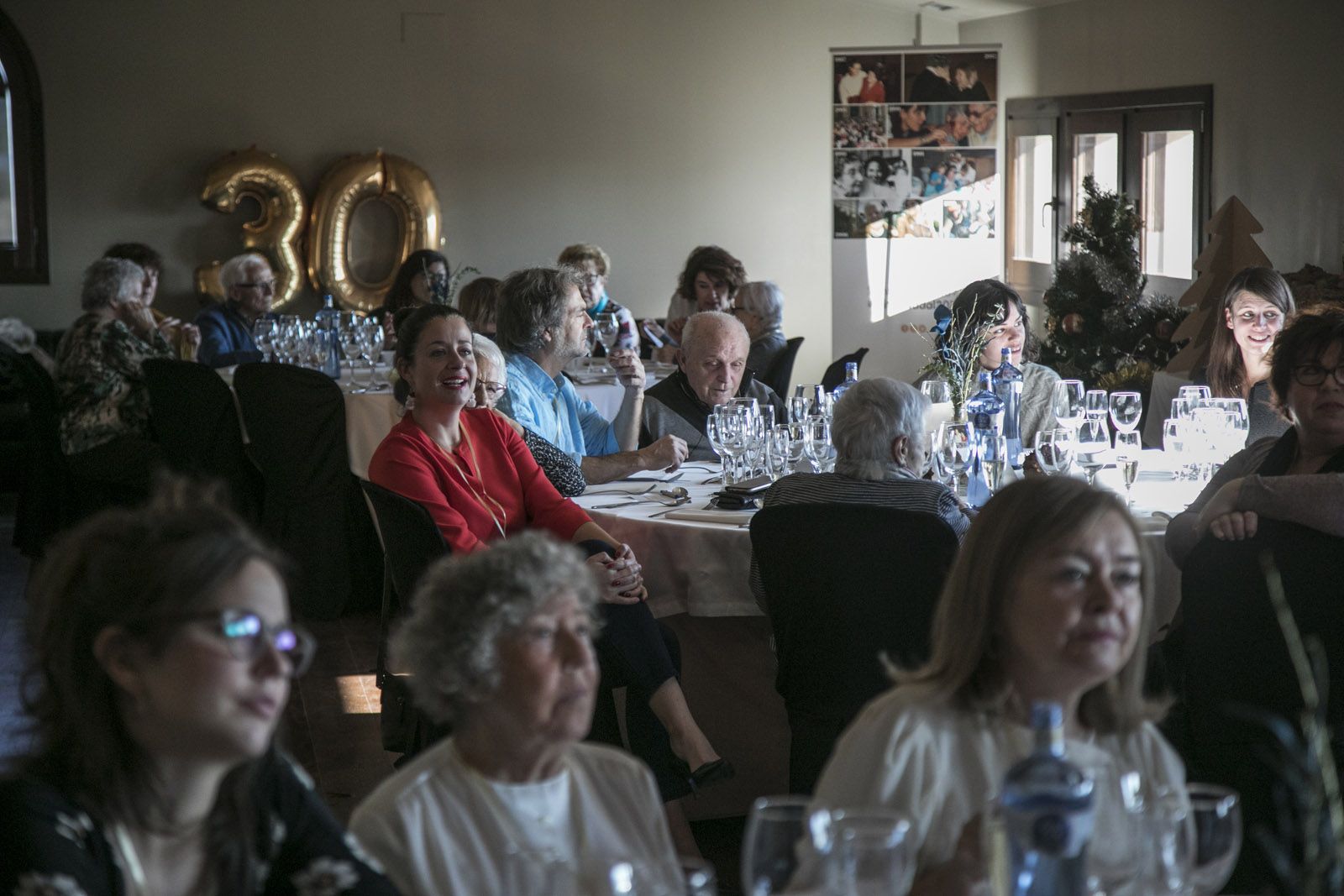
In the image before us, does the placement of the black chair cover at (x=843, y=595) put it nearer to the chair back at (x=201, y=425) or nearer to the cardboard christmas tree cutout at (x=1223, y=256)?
the chair back at (x=201, y=425)

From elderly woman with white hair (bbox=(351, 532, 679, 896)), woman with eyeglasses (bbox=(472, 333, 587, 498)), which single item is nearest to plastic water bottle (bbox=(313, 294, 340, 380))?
woman with eyeglasses (bbox=(472, 333, 587, 498))

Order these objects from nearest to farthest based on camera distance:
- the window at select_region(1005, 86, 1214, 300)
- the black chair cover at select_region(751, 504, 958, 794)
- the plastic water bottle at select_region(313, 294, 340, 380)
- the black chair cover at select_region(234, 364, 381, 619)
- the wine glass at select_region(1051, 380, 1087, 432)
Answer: the black chair cover at select_region(751, 504, 958, 794)
the wine glass at select_region(1051, 380, 1087, 432)
the black chair cover at select_region(234, 364, 381, 619)
the plastic water bottle at select_region(313, 294, 340, 380)
the window at select_region(1005, 86, 1214, 300)

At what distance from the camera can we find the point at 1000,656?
1837 mm

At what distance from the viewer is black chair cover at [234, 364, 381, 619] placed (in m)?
5.81

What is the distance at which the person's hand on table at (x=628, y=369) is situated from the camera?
207 inches

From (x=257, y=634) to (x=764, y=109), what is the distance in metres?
10.3

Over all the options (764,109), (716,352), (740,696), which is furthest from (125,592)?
(764,109)

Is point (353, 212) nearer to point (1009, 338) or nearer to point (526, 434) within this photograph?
point (1009, 338)

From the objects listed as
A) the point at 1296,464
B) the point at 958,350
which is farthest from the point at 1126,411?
the point at 1296,464

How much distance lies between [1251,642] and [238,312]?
20.5ft

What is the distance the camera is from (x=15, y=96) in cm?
988

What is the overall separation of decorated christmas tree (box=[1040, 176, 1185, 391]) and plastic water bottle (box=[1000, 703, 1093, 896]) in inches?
286

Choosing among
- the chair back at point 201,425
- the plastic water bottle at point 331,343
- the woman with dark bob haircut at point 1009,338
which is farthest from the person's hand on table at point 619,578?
the plastic water bottle at point 331,343

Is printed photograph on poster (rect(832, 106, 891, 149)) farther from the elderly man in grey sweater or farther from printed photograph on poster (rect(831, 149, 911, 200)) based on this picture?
the elderly man in grey sweater
